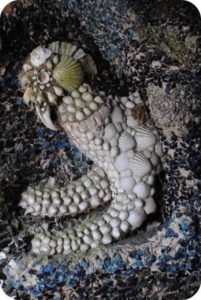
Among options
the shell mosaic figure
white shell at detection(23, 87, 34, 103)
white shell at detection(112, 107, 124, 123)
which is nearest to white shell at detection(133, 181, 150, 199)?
the shell mosaic figure

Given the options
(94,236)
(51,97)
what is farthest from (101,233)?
(51,97)

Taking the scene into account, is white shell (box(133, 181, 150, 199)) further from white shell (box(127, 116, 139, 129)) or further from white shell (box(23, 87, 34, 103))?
white shell (box(23, 87, 34, 103))

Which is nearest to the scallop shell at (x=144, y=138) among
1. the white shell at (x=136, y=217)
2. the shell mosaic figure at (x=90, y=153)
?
the shell mosaic figure at (x=90, y=153)

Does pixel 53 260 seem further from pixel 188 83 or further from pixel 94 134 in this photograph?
pixel 188 83

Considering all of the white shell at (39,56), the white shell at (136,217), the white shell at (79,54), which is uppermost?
the white shell at (39,56)

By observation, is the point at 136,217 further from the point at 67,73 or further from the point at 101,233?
the point at 67,73

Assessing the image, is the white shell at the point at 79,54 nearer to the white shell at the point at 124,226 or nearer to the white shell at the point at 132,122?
the white shell at the point at 132,122
